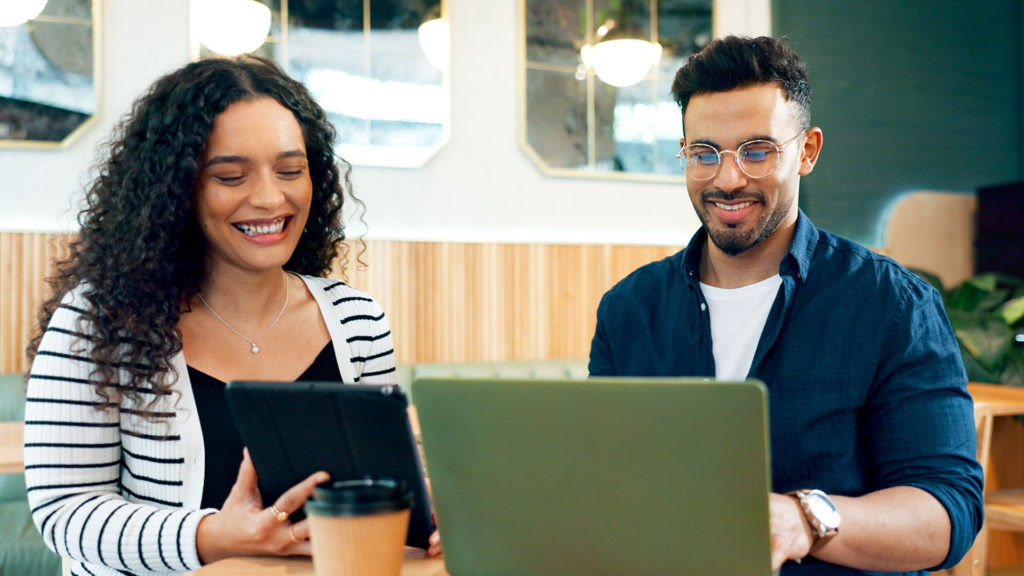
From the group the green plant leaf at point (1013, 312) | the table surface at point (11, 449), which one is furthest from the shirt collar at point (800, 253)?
the green plant leaf at point (1013, 312)

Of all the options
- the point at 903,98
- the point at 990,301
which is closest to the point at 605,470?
the point at 990,301

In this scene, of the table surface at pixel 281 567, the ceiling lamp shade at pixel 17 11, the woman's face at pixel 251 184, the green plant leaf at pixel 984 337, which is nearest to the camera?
the table surface at pixel 281 567

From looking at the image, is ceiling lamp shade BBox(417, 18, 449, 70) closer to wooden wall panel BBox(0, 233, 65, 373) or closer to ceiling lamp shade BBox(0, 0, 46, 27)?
ceiling lamp shade BBox(0, 0, 46, 27)

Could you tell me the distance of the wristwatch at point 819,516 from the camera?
3.04ft

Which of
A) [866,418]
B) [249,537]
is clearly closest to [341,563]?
[249,537]

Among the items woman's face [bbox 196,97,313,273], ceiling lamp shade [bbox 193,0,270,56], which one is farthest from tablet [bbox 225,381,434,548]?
ceiling lamp shade [bbox 193,0,270,56]

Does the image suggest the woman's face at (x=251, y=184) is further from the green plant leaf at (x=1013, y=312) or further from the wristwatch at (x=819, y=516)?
the green plant leaf at (x=1013, y=312)

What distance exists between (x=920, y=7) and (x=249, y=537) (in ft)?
16.6

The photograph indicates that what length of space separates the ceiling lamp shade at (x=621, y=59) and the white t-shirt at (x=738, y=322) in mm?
2655

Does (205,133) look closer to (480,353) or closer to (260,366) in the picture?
(260,366)

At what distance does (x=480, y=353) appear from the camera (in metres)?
3.72

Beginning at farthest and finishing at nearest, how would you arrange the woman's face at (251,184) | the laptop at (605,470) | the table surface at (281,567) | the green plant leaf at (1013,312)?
the green plant leaf at (1013,312) < the woman's face at (251,184) < the table surface at (281,567) < the laptop at (605,470)

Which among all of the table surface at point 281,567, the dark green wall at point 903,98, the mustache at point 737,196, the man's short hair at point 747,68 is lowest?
the table surface at point 281,567

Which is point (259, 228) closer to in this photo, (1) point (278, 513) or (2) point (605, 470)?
(1) point (278, 513)
